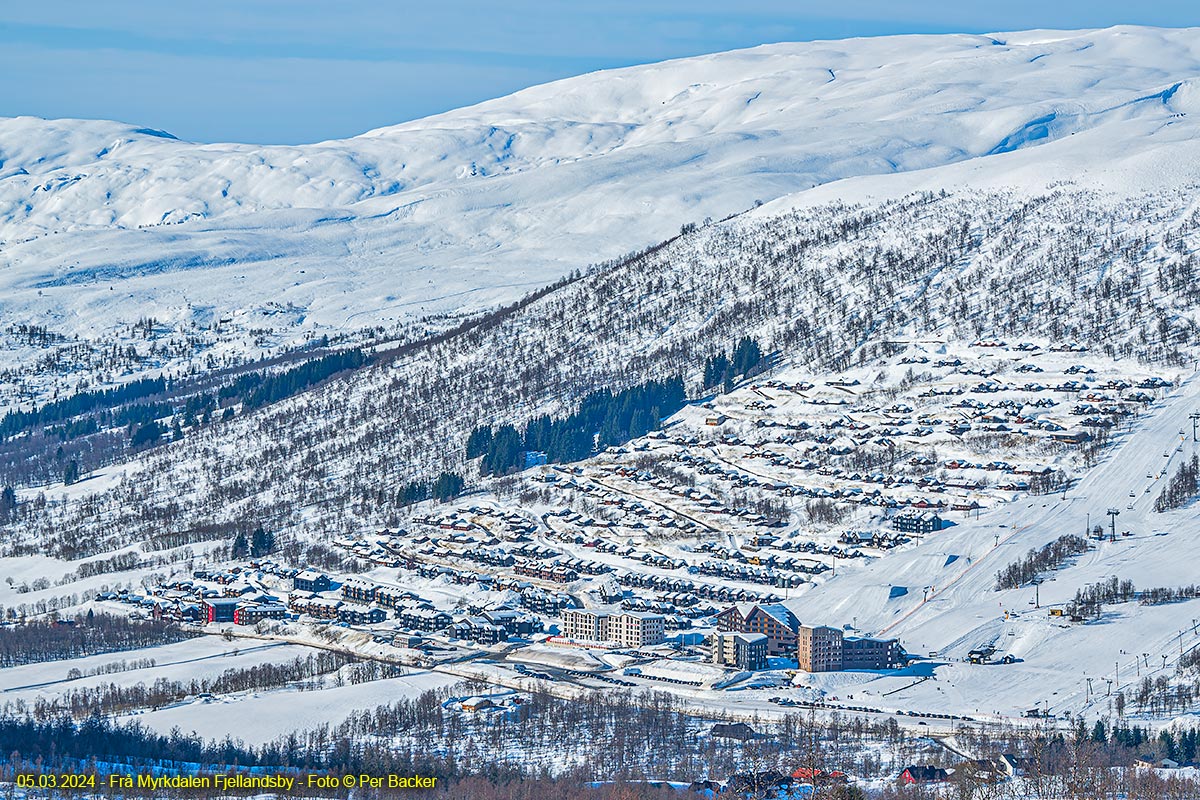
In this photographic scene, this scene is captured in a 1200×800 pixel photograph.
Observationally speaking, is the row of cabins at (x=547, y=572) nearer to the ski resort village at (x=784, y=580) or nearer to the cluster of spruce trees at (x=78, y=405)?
the ski resort village at (x=784, y=580)

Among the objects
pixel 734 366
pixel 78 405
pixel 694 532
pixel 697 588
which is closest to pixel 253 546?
pixel 694 532

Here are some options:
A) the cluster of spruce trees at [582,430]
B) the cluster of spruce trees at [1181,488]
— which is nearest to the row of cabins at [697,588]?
the cluster of spruce trees at [1181,488]

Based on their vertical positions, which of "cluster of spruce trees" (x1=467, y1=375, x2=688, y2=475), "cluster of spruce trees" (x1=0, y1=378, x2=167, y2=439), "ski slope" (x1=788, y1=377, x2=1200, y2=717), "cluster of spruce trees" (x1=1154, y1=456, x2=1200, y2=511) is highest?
"cluster of spruce trees" (x1=0, y1=378, x2=167, y2=439)

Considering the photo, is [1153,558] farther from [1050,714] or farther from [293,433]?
[293,433]

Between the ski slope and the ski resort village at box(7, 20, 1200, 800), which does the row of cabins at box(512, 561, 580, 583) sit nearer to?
the ski resort village at box(7, 20, 1200, 800)

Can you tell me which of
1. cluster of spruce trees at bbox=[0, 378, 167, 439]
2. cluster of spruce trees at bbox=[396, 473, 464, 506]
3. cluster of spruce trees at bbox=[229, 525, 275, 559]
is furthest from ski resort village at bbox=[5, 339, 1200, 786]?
cluster of spruce trees at bbox=[0, 378, 167, 439]

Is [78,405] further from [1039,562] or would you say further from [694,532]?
[1039,562]

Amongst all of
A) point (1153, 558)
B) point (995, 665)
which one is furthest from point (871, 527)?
point (995, 665)

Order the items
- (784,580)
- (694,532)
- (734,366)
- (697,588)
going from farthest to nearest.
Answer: (734,366), (694,532), (697,588), (784,580)
